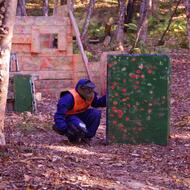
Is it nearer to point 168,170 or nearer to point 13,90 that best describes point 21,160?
point 168,170

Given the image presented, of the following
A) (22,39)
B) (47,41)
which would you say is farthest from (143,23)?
(22,39)

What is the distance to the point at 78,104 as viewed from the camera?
7.80 m

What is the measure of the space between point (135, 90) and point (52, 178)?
2.88 m

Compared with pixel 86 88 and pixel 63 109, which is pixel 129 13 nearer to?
pixel 86 88

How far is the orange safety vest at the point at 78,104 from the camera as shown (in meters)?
7.68

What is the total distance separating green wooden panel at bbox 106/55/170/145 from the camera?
24.7 ft

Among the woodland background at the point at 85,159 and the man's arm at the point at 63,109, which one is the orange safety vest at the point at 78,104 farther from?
the woodland background at the point at 85,159

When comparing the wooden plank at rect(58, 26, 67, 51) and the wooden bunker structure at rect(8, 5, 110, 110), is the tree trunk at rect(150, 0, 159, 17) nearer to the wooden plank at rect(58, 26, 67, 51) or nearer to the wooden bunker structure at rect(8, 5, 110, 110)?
the wooden bunker structure at rect(8, 5, 110, 110)

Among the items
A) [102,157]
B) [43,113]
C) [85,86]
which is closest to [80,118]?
[85,86]

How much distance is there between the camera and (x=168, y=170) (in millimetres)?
6309

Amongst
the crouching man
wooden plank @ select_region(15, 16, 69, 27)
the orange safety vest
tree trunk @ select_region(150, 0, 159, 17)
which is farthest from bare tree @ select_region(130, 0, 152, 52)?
the orange safety vest

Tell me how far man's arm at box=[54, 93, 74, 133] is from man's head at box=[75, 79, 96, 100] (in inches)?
6.5

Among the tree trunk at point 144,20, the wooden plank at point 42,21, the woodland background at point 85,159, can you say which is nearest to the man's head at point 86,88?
the woodland background at point 85,159

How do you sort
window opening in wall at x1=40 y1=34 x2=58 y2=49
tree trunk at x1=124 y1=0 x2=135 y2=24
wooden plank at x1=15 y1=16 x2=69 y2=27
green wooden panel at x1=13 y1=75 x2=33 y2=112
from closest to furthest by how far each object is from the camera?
green wooden panel at x1=13 y1=75 x2=33 y2=112
wooden plank at x1=15 y1=16 x2=69 y2=27
window opening in wall at x1=40 y1=34 x2=58 y2=49
tree trunk at x1=124 y1=0 x2=135 y2=24
